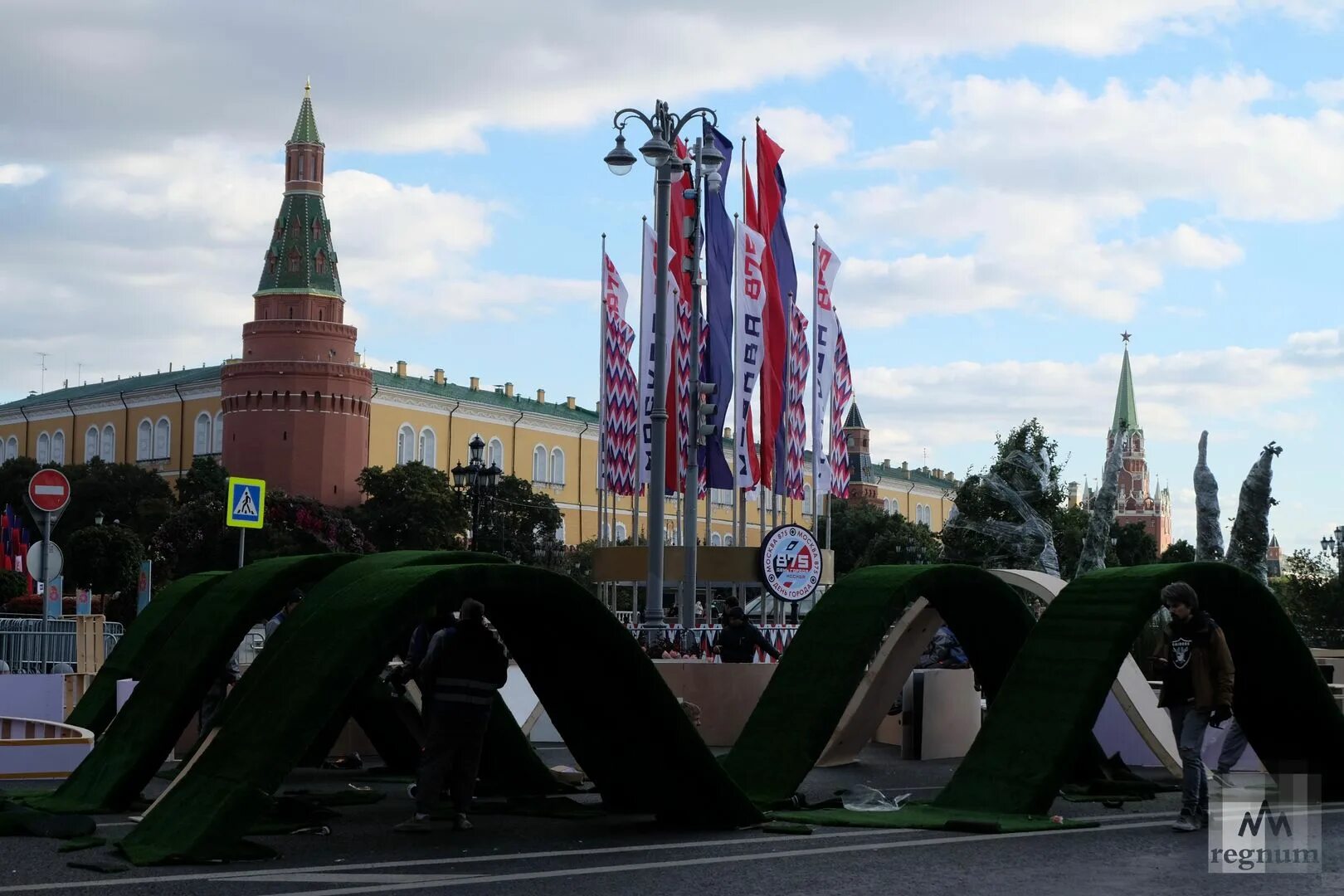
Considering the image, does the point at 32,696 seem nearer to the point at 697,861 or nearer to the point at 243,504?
the point at 243,504

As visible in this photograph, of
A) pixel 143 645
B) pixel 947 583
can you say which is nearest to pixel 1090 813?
pixel 947 583

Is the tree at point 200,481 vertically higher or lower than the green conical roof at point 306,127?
lower

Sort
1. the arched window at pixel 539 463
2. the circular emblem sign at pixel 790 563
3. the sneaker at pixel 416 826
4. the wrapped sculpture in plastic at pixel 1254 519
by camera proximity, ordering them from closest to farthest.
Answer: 1. the sneaker at pixel 416 826
2. the circular emblem sign at pixel 790 563
3. the wrapped sculpture in plastic at pixel 1254 519
4. the arched window at pixel 539 463

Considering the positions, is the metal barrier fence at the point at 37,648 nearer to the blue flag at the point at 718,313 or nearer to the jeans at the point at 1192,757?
the blue flag at the point at 718,313

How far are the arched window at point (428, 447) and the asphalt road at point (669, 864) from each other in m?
106

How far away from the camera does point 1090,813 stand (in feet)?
40.7

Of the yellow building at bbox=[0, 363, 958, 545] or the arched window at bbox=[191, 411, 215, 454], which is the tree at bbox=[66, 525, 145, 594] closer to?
the yellow building at bbox=[0, 363, 958, 545]

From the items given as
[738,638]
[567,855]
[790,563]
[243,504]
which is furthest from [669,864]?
[243,504]

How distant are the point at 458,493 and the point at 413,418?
2449cm

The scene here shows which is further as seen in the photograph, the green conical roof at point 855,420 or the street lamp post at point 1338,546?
the green conical roof at point 855,420

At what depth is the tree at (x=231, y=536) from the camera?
77.1 metres

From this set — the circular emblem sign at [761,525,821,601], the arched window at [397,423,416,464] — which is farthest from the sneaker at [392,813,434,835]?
the arched window at [397,423,416,464]

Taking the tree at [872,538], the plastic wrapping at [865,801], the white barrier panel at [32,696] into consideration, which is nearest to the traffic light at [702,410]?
the white barrier panel at [32,696]

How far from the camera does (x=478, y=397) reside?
125m
